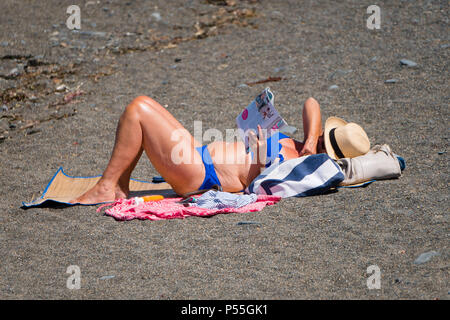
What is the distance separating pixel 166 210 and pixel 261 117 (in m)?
1.01

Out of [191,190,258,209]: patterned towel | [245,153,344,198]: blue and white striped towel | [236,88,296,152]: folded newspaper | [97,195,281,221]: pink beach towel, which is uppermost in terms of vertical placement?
[236,88,296,152]: folded newspaper

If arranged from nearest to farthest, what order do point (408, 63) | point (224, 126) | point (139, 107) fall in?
point (139, 107) → point (224, 126) → point (408, 63)

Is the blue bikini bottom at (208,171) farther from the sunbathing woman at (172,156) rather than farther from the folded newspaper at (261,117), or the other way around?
the folded newspaper at (261,117)

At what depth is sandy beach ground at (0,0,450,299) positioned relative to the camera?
3240 mm

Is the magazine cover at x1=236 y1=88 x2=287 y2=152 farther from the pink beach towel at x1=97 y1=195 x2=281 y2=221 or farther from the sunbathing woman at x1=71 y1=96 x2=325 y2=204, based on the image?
the pink beach towel at x1=97 y1=195 x2=281 y2=221

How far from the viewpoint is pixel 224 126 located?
6.07m

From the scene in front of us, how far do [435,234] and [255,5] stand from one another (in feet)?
21.1

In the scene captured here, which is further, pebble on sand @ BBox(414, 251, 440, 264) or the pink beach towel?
the pink beach towel

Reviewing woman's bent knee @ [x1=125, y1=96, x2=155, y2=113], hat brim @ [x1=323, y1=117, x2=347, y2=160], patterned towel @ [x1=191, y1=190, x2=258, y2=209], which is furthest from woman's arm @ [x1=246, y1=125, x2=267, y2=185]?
woman's bent knee @ [x1=125, y1=96, x2=155, y2=113]

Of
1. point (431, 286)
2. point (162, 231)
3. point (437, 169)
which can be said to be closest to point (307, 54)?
point (437, 169)

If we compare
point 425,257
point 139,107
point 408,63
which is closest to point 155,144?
point 139,107

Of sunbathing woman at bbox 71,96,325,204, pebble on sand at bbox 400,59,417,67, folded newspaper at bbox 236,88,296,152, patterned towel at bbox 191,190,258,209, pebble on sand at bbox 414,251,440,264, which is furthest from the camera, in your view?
pebble on sand at bbox 400,59,417,67

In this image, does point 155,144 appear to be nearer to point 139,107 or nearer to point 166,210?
point 139,107

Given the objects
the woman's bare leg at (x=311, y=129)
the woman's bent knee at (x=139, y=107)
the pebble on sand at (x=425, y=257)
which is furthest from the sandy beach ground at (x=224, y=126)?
the woman's bent knee at (x=139, y=107)
